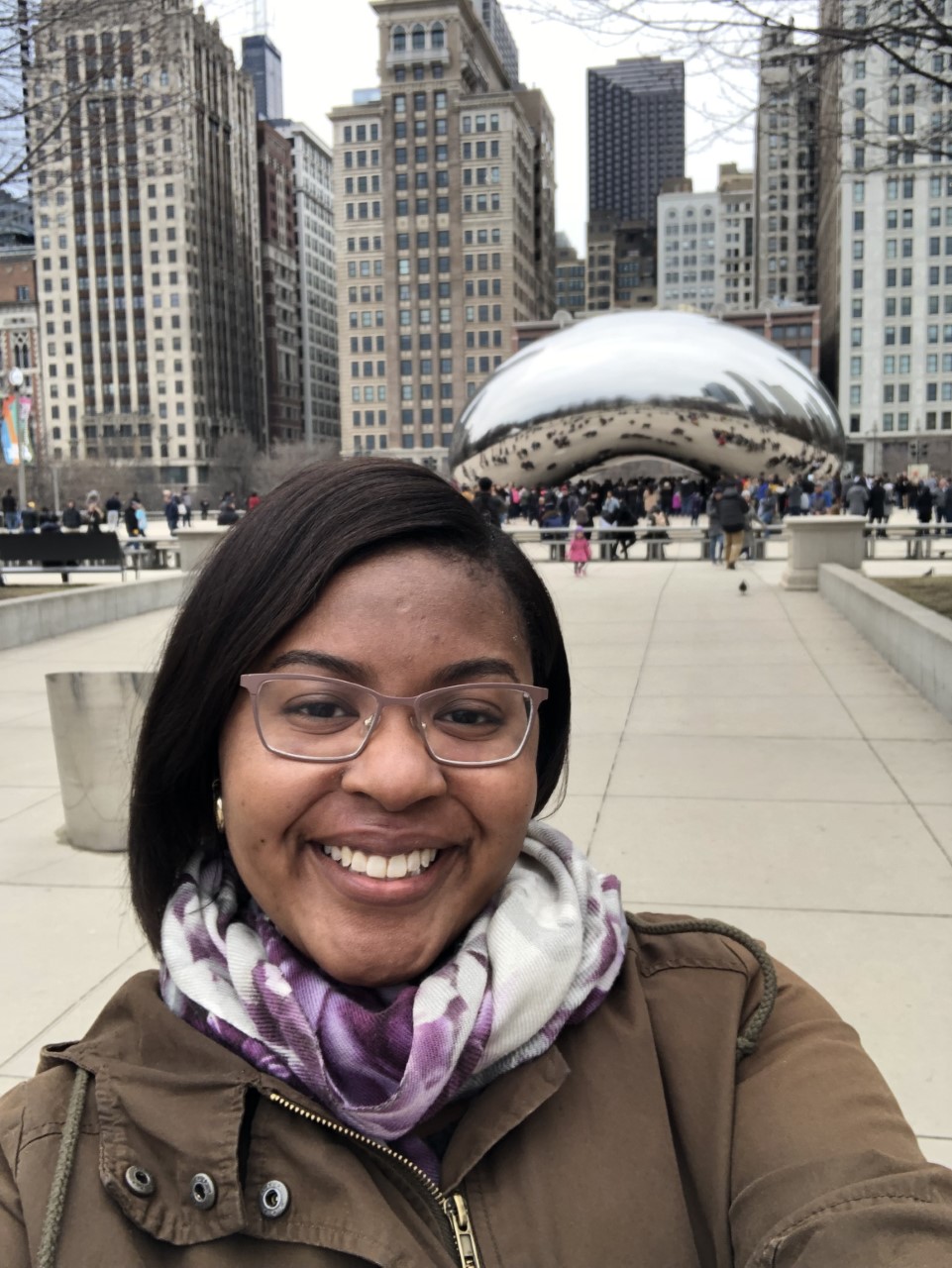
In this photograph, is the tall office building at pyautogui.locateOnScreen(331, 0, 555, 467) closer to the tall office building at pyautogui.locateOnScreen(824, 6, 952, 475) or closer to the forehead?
the tall office building at pyautogui.locateOnScreen(824, 6, 952, 475)

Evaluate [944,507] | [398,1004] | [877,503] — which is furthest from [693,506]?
[398,1004]

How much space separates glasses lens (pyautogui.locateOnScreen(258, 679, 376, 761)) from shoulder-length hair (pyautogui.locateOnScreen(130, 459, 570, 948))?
7 centimetres

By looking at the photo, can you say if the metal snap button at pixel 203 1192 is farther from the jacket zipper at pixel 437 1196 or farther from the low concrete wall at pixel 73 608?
the low concrete wall at pixel 73 608

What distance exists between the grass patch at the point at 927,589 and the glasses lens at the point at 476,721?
9099 millimetres

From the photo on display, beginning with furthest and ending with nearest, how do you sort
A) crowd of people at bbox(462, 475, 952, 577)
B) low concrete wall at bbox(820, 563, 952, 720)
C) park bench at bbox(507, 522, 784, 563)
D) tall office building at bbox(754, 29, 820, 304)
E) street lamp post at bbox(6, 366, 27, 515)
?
tall office building at bbox(754, 29, 820, 304), street lamp post at bbox(6, 366, 27, 515), park bench at bbox(507, 522, 784, 563), crowd of people at bbox(462, 475, 952, 577), low concrete wall at bbox(820, 563, 952, 720)

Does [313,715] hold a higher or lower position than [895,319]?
lower

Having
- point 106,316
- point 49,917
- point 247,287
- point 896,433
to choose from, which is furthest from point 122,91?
point 247,287

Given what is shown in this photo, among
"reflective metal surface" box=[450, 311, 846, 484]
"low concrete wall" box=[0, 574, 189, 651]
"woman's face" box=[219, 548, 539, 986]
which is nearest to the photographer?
"woman's face" box=[219, 548, 539, 986]

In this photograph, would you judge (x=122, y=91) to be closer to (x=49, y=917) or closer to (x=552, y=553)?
(x=49, y=917)

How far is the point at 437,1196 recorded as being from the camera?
4.00 ft

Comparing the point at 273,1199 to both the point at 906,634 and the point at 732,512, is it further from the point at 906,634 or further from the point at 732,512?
the point at 732,512

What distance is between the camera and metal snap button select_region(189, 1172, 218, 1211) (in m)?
1.12

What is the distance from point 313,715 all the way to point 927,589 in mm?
12046

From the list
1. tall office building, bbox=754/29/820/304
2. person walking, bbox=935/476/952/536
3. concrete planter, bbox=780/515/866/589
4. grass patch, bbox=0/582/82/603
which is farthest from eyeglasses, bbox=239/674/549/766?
tall office building, bbox=754/29/820/304
